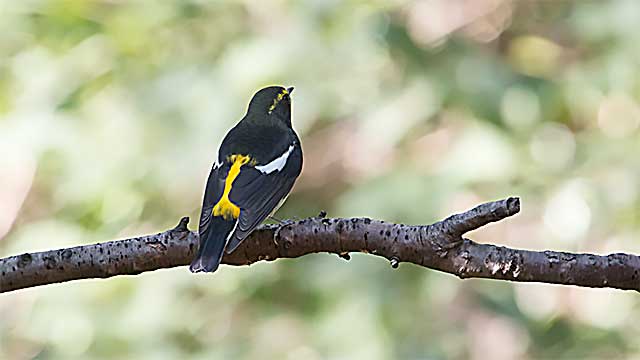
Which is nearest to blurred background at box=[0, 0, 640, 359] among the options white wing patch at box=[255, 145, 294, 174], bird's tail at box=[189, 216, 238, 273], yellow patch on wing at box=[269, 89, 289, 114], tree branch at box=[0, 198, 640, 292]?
yellow patch on wing at box=[269, 89, 289, 114]

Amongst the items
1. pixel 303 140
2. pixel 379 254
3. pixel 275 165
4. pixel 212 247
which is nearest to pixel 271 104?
pixel 275 165

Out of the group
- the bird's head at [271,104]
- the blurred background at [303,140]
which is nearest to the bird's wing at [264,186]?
the bird's head at [271,104]

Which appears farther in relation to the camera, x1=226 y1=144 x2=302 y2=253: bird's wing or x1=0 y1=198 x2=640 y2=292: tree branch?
x1=226 y1=144 x2=302 y2=253: bird's wing

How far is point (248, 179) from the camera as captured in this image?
111 inches

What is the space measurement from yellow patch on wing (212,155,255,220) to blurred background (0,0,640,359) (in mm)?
1255

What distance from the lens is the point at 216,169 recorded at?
2.87 m

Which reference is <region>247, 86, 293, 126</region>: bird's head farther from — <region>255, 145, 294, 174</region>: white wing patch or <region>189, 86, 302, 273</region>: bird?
<region>255, 145, 294, 174</region>: white wing patch

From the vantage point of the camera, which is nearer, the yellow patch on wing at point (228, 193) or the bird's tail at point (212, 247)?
the bird's tail at point (212, 247)

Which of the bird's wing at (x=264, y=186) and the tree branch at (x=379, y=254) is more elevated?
A: the bird's wing at (x=264, y=186)

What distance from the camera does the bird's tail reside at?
7.40 ft

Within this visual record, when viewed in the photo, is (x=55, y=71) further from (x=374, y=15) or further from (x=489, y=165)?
(x=489, y=165)

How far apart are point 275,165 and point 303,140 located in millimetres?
2062

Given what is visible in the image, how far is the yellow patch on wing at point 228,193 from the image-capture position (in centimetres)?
260

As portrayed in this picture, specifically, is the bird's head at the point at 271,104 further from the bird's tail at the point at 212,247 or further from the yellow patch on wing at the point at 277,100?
the bird's tail at the point at 212,247
